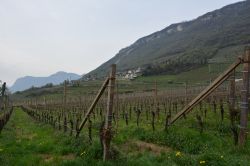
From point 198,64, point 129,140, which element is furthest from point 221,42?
point 129,140

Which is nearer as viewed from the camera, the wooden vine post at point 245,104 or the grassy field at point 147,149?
the grassy field at point 147,149

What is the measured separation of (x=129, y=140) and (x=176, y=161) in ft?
13.5

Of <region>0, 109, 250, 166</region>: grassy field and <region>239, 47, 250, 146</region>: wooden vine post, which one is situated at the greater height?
<region>239, 47, 250, 146</region>: wooden vine post

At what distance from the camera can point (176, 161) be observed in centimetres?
911

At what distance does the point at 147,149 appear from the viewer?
1135 cm

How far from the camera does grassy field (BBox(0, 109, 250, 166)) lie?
9006 millimetres

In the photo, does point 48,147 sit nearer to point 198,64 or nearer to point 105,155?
point 105,155

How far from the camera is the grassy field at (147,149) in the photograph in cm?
901

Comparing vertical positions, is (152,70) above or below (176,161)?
above

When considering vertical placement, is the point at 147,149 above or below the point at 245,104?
below

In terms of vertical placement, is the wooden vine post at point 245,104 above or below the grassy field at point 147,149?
above

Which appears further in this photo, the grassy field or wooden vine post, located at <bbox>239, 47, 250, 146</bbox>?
wooden vine post, located at <bbox>239, 47, 250, 146</bbox>

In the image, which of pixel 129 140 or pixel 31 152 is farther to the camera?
pixel 129 140

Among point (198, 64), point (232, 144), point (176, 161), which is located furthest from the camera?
point (198, 64)
